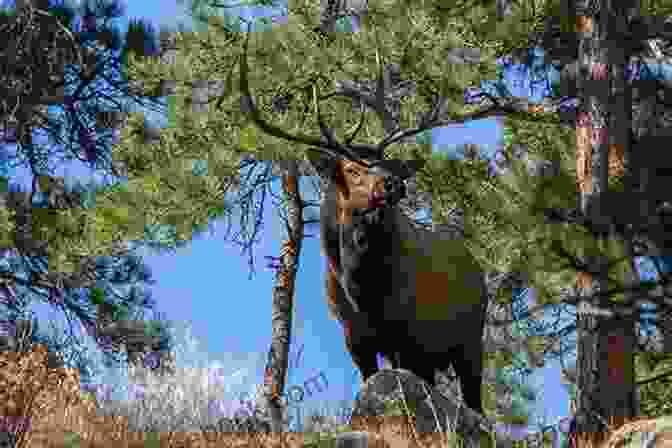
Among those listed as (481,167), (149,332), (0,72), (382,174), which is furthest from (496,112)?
(0,72)

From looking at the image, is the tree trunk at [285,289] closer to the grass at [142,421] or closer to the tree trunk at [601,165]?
the tree trunk at [601,165]

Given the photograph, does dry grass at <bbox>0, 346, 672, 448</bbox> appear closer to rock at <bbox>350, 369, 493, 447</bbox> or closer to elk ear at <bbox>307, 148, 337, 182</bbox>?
rock at <bbox>350, 369, 493, 447</bbox>

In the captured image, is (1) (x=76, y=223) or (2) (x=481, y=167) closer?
(2) (x=481, y=167)

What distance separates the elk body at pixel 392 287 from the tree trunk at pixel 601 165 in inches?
37.5

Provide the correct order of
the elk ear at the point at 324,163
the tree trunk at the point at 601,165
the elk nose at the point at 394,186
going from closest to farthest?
the elk nose at the point at 394,186 → the tree trunk at the point at 601,165 → the elk ear at the point at 324,163

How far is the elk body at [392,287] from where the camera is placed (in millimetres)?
6570

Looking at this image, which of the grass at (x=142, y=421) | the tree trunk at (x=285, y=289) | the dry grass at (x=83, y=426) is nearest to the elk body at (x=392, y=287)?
the grass at (x=142, y=421)

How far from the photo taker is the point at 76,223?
11398 mm

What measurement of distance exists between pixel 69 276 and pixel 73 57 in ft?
8.85

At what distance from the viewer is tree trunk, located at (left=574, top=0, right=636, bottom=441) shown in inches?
257

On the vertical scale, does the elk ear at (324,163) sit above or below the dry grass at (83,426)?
above

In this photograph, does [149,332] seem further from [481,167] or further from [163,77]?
[481,167]

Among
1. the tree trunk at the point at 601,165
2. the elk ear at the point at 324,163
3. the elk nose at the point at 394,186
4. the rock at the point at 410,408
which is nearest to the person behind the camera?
the rock at the point at 410,408

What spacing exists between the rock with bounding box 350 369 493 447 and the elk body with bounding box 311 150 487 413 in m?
0.82
